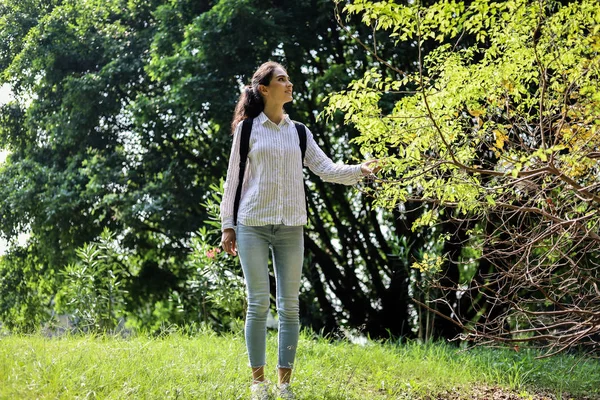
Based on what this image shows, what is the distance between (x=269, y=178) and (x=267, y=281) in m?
0.50

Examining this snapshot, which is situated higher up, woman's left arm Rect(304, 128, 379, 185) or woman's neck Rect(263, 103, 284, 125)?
woman's neck Rect(263, 103, 284, 125)

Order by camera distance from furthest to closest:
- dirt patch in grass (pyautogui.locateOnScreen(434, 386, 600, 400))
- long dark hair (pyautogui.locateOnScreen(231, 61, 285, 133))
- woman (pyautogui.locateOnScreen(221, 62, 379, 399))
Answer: dirt patch in grass (pyautogui.locateOnScreen(434, 386, 600, 400)), long dark hair (pyautogui.locateOnScreen(231, 61, 285, 133)), woman (pyautogui.locateOnScreen(221, 62, 379, 399))

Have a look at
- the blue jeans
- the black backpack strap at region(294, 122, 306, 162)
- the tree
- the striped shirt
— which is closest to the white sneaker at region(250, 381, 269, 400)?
the blue jeans

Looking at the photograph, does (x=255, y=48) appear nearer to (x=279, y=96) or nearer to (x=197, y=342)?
(x=197, y=342)

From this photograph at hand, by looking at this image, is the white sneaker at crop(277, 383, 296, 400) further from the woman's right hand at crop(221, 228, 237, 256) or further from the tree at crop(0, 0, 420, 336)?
the tree at crop(0, 0, 420, 336)

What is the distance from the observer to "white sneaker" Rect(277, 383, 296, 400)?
309 centimetres

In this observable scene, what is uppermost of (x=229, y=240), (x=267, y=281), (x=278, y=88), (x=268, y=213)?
(x=278, y=88)

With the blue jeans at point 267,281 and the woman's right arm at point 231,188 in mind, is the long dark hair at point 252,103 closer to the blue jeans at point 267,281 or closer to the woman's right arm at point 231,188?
the woman's right arm at point 231,188

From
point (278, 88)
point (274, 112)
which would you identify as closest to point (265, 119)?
point (274, 112)

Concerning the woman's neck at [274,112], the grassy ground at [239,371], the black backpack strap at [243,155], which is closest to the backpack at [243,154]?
the black backpack strap at [243,155]

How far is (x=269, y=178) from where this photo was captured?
3.20 metres

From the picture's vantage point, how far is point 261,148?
10.5 ft

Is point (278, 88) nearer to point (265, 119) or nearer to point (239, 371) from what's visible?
point (265, 119)

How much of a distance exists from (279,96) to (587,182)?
2.39m
